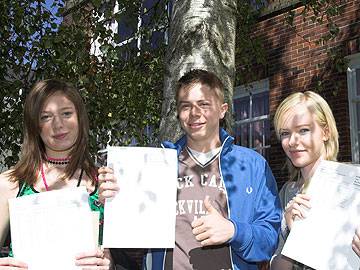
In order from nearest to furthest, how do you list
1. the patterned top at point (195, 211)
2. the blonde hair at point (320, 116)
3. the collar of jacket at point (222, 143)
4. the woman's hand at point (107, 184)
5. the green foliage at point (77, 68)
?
1. the woman's hand at point (107, 184)
2. the patterned top at point (195, 211)
3. the blonde hair at point (320, 116)
4. the collar of jacket at point (222, 143)
5. the green foliage at point (77, 68)

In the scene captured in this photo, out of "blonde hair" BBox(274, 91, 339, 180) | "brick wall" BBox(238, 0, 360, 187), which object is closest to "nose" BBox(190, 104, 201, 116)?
"blonde hair" BBox(274, 91, 339, 180)

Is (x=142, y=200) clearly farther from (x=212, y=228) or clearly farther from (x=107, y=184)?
(x=212, y=228)

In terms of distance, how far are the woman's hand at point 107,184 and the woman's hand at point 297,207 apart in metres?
0.86

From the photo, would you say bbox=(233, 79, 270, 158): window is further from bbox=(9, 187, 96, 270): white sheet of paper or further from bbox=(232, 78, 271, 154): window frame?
bbox=(9, 187, 96, 270): white sheet of paper

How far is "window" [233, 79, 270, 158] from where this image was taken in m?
9.51

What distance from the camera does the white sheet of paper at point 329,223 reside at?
2.42 meters

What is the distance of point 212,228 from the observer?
2426 mm

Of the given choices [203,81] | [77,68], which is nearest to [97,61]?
[77,68]

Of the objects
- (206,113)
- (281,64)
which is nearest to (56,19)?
(281,64)

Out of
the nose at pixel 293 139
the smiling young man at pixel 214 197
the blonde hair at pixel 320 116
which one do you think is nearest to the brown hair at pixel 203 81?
the smiling young man at pixel 214 197

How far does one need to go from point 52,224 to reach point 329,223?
1.30 m

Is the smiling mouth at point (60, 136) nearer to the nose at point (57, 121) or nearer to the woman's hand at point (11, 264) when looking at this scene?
the nose at point (57, 121)

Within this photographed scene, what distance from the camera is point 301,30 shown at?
8922mm

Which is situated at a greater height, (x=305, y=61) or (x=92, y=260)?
(x=305, y=61)
